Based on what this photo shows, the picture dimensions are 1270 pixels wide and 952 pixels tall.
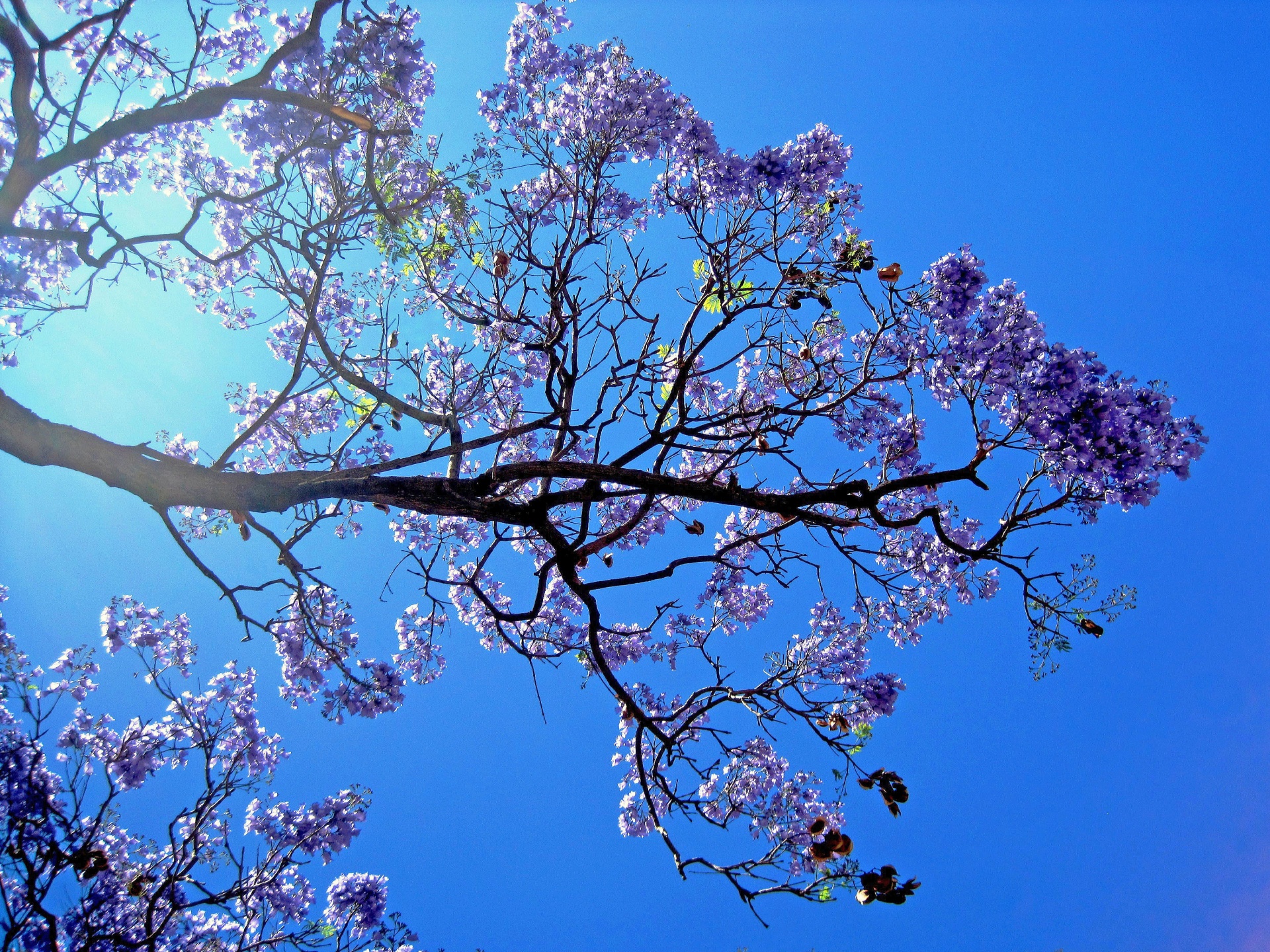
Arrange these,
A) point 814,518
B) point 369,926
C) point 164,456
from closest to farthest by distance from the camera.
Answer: point 814,518 < point 164,456 < point 369,926

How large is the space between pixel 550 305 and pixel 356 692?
13.7 ft

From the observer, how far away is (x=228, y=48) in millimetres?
6547

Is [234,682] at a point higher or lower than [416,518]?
lower

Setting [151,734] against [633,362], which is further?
[151,734]

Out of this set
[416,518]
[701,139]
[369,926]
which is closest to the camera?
[369,926]

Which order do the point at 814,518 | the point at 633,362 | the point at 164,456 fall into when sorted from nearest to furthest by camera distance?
the point at 814,518 < the point at 164,456 < the point at 633,362

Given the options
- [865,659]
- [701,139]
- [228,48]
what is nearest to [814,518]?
[865,659]

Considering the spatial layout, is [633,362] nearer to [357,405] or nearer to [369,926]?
[357,405]

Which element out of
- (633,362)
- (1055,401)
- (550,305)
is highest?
(550,305)

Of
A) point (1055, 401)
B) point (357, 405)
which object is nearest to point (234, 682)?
point (357, 405)

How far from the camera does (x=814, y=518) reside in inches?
153

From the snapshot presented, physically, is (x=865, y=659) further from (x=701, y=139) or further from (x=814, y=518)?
(x=701, y=139)

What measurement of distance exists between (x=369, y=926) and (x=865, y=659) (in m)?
5.47

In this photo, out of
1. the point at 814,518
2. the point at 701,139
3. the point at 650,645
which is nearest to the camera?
the point at 814,518
